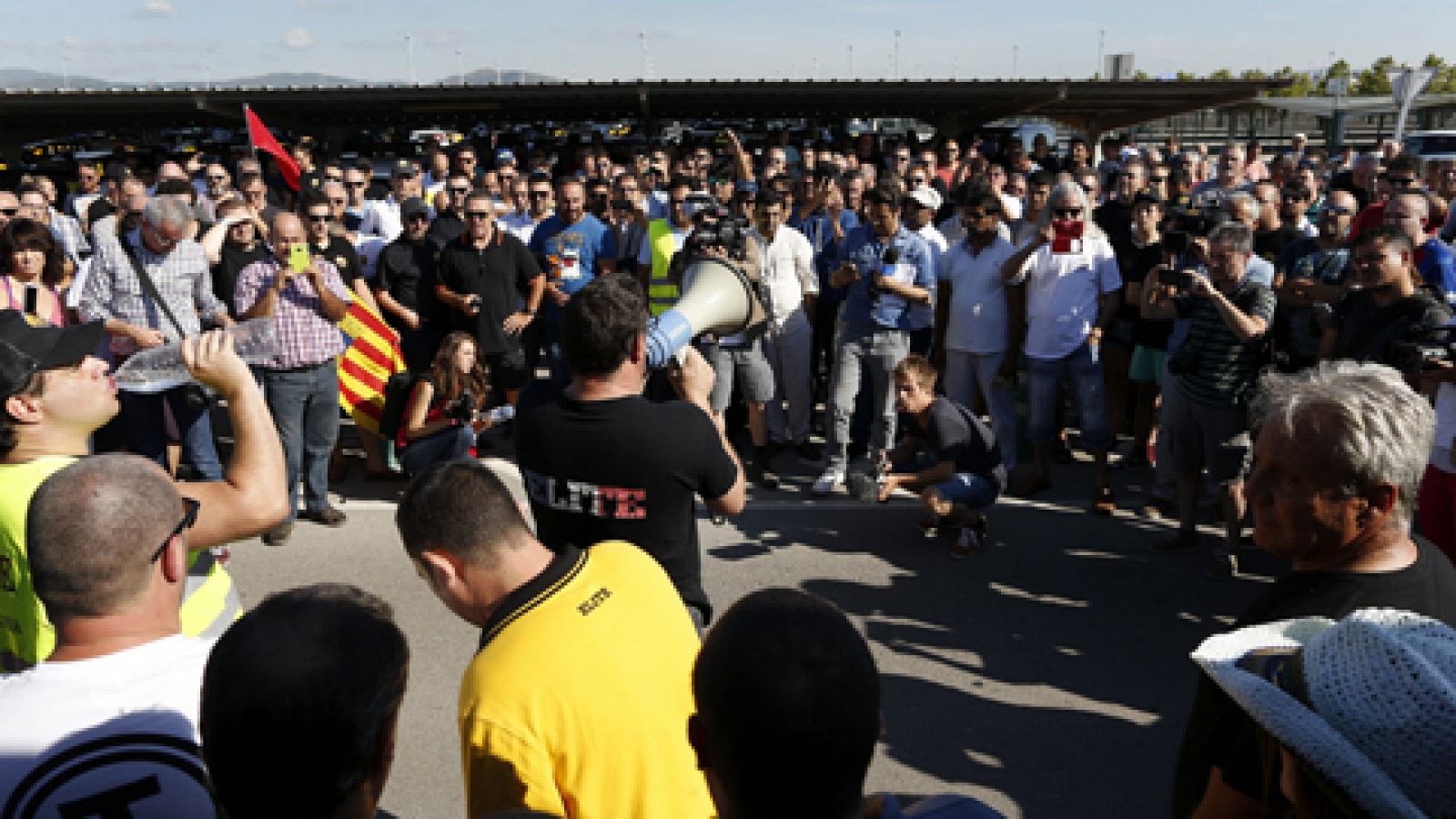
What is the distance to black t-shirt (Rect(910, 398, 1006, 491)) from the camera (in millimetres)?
5617

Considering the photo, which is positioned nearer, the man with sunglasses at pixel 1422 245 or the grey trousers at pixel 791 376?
the man with sunglasses at pixel 1422 245

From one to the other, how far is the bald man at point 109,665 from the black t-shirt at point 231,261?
537cm

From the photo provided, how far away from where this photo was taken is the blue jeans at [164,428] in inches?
224

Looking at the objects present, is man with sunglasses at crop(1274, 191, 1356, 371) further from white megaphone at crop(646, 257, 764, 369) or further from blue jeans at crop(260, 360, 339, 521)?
blue jeans at crop(260, 360, 339, 521)

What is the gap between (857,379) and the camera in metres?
6.87

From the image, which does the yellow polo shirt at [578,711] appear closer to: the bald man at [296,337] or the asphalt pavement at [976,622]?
the asphalt pavement at [976,622]

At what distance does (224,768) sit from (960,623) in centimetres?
402

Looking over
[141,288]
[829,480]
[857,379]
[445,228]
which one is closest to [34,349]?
[141,288]

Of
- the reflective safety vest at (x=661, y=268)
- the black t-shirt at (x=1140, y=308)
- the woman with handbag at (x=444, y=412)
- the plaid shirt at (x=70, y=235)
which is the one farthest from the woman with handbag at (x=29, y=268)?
the black t-shirt at (x=1140, y=308)

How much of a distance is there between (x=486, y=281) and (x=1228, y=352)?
4.89 metres

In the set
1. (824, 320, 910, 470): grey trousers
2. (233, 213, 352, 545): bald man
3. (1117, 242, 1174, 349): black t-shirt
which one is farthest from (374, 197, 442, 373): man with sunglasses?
(1117, 242, 1174, 349): black t-shirt

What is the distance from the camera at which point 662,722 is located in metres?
1.91

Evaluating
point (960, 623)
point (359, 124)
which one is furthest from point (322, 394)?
point (359, 124)

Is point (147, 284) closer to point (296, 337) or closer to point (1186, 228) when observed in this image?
point (296, 337)
